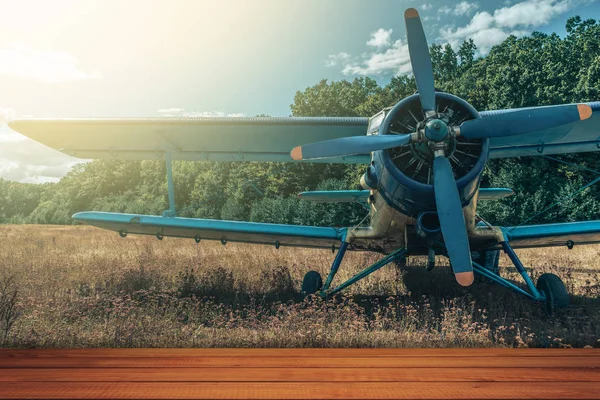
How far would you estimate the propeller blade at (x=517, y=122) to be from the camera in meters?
4.61

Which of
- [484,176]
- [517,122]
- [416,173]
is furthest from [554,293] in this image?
[484,176]

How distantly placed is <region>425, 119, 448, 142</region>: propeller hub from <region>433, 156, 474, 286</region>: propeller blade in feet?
0.70

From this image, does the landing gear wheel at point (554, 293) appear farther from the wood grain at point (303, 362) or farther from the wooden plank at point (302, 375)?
the wooden plank at point (302, 375)

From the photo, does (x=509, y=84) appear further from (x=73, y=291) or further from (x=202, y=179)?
(x=202, y=179)

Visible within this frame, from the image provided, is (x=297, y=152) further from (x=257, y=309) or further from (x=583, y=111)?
(x=583, y=111)

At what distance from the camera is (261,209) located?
82.7 ft

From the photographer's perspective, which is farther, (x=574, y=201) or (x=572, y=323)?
(x=574, y=201)

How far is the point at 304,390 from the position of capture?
80.7 inches

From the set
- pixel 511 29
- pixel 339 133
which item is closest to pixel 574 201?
pixel 511 29

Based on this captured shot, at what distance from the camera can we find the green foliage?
2011cm

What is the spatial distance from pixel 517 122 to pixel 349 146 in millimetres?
1838

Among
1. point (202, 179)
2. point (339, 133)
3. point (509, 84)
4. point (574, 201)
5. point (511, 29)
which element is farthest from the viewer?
point (202, 179)

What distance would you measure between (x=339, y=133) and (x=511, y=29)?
86.2ft

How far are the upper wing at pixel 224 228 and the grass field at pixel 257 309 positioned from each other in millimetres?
770
